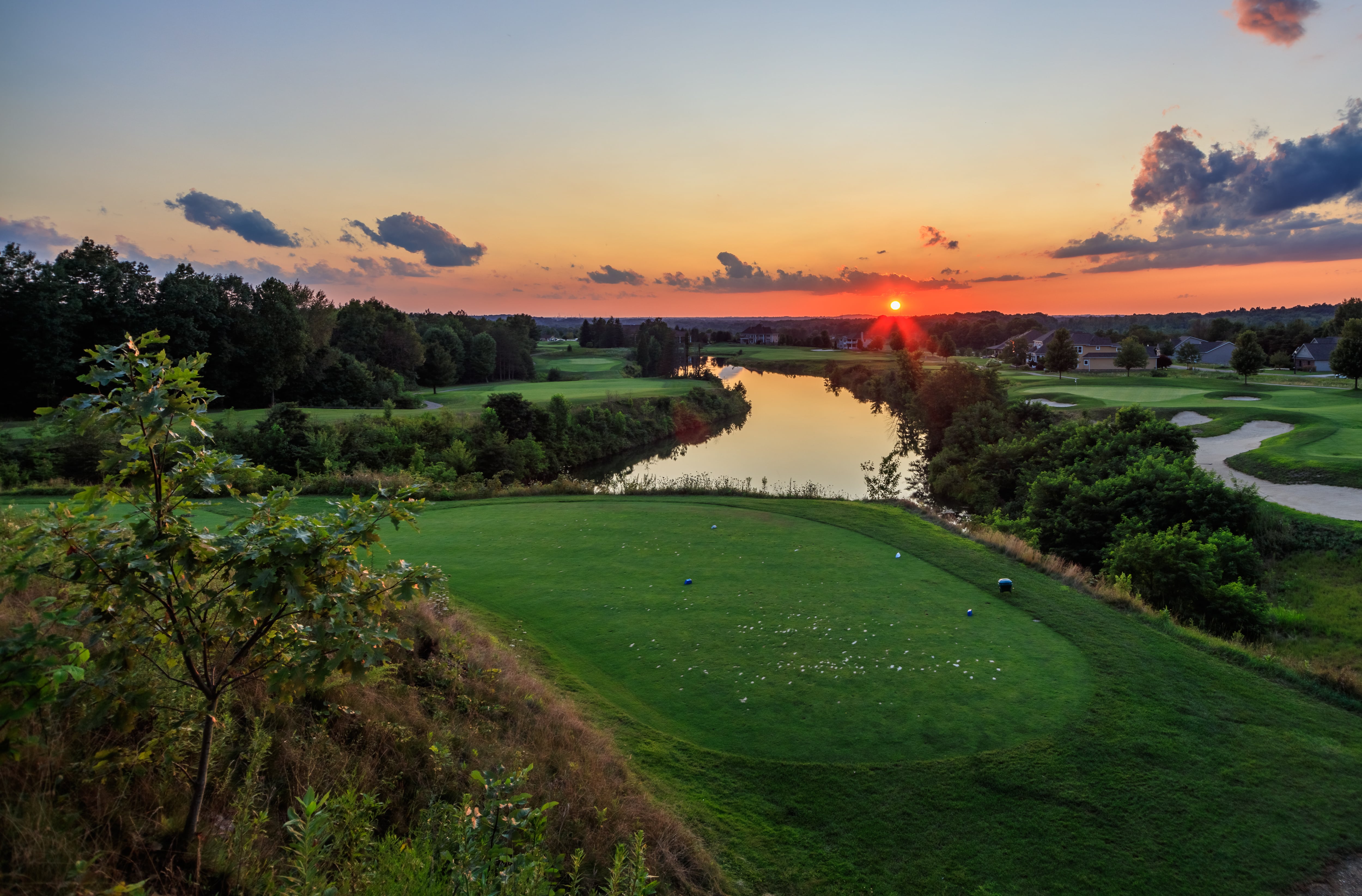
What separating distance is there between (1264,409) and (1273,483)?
16.4m

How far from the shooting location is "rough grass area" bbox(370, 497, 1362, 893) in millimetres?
5613

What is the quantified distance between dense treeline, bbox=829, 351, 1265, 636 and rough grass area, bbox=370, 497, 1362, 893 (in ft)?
14.6

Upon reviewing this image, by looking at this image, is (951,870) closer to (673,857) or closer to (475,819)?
(673,857)

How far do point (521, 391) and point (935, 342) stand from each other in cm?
11166

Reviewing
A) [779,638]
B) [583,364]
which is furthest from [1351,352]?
[583,364]

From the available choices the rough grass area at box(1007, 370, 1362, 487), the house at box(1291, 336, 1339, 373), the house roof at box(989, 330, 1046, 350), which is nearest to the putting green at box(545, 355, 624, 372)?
the rough grass area at box(1007, 370, 1362, 487)

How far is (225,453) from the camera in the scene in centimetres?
318

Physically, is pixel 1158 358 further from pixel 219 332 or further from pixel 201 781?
pixel 201 781

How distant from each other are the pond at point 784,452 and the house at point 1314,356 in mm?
55689

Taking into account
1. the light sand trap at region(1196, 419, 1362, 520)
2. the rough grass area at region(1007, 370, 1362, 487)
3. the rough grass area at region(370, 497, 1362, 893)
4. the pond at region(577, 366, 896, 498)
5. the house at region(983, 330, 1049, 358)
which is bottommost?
the pond at region(577, 366, 896, 498)

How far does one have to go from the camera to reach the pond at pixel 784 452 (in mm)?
35375

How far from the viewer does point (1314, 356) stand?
3137 inches

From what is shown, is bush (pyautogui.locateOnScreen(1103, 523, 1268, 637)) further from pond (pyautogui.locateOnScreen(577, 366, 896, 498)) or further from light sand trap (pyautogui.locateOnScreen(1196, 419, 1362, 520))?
pond (pyautogui.locateOnScreen(577, 366, 896, 498))

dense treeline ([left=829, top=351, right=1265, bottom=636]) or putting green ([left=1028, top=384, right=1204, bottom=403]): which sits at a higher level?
putting green ([left=1028, top=384, right=1204, bottom=403])
